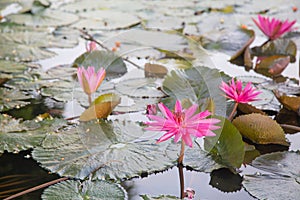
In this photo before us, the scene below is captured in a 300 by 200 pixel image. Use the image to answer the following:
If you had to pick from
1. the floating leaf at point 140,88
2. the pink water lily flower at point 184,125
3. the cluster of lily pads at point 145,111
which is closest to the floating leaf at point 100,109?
the cluster of lily pads at point 145,111

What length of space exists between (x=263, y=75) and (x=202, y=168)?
0.78 meters

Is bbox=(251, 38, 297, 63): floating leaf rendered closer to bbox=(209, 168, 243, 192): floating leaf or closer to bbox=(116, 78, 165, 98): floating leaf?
bbox=(116, 78, 165, 98): floating leaf

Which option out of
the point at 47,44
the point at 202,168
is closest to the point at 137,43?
the point at 47,44

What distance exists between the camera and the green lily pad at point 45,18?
8.11ft

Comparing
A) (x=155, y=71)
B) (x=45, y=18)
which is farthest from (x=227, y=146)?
(x=45, y=18)

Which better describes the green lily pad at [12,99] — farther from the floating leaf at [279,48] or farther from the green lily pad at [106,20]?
the floating leaf at [279,48]

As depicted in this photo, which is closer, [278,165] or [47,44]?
[278,165]

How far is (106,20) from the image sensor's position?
256 centimetres

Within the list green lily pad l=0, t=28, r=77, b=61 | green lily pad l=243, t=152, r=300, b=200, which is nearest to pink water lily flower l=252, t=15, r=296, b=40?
green lily pad l=0, t=28, r=77, b=61

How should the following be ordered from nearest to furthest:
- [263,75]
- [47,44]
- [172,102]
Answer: [172,102] → [263,75] → [47,44]

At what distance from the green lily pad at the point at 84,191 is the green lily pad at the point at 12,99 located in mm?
521

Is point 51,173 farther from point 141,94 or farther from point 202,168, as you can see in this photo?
point 141,94

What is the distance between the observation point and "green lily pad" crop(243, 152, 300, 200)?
1057 millimetres

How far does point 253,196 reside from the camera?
107 centimetres
